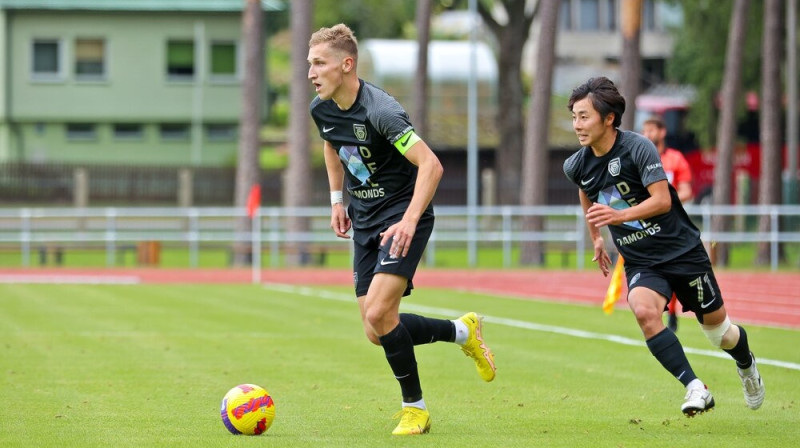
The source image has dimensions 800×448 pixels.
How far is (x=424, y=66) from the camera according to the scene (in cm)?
3634

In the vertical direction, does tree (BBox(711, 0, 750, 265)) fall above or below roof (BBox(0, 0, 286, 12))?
below

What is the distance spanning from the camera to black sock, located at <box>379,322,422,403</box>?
8.39 metres

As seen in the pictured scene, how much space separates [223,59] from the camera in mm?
53938

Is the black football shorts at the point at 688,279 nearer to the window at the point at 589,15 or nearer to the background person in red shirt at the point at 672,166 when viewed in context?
the background person in red shirt at the point at 672,166

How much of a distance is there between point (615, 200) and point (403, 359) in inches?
63.6

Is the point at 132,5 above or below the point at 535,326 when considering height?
above

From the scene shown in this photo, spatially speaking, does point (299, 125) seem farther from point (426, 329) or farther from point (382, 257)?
point (382, 257)

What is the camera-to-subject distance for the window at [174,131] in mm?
54562

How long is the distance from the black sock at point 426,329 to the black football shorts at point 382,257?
185mm

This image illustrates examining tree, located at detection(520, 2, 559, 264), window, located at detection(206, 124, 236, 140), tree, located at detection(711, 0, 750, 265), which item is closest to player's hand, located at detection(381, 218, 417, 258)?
tree, located at detection(520, 2, 559, 264)

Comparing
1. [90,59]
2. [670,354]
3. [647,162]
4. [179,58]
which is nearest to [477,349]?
[670,354]

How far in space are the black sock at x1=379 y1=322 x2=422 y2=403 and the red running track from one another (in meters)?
10.6

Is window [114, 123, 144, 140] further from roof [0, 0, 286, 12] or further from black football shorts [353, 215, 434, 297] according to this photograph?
black football shorts [353, 215, 434, 297]

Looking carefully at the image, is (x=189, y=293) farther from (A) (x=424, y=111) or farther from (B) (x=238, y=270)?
(A) (x=424, y=111)
